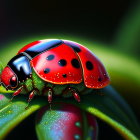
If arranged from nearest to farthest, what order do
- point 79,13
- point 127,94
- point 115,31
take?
point 127,94 < point 115,31 < point 79,13

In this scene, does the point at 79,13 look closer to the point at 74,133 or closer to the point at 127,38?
the point at 127,38

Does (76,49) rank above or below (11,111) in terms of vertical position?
above

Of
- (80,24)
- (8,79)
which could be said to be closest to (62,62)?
(8,79)

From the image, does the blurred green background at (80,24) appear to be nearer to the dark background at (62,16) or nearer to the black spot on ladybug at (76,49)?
the dark background at (62,16)

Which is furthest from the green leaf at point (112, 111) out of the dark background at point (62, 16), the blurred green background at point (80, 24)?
the dark background at point (62, 16)

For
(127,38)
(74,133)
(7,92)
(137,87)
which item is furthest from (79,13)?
(74,133)

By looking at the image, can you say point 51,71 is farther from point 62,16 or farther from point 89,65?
point 62,16

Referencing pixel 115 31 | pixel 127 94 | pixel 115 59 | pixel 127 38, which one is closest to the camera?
pixel 127 94

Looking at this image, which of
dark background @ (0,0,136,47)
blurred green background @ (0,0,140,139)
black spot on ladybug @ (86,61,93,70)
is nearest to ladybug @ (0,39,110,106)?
black spot on ladybug @ (86,61,93,70)
